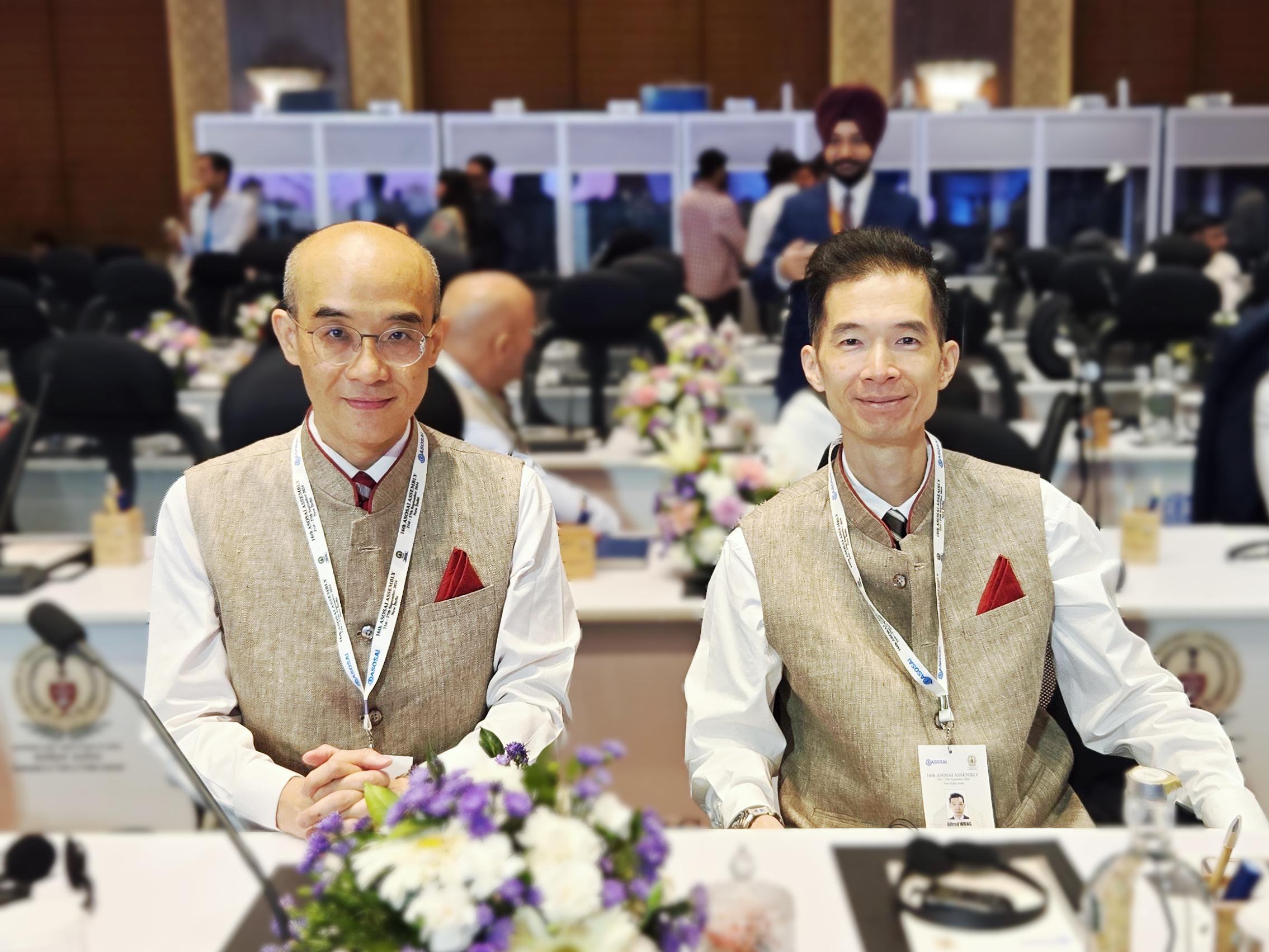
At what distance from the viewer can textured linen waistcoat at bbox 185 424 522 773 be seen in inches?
68.4

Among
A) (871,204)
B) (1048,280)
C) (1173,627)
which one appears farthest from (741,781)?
(1048,280)

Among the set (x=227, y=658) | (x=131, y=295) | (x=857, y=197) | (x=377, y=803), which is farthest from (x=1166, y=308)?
Answer: (x=131, y=295)

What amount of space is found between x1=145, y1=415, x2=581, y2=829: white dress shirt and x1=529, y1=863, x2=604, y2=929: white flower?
0.72m

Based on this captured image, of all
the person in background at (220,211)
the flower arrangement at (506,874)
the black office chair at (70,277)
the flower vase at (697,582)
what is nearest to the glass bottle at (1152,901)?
the flower arrangement at (506,874)

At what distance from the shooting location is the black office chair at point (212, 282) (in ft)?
25.0

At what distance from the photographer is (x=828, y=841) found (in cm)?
142

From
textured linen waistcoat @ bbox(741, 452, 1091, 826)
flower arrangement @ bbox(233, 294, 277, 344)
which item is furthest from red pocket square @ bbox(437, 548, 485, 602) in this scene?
flower arrangement @ bbox(233, 294, 277, 344)

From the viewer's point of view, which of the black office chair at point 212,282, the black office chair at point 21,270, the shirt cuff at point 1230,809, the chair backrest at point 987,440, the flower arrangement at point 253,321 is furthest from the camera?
the black office chair at point 21,270

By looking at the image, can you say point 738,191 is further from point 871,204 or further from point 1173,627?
point 1173,627

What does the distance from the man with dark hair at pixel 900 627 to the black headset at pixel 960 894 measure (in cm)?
35

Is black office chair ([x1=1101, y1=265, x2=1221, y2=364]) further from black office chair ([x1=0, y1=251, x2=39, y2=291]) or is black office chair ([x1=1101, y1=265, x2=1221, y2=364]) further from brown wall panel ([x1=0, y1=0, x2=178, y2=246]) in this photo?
brown wall panel ([x1=0, y1=0, x2=178, y2=246])

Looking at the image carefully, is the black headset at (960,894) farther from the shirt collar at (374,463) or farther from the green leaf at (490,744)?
the shirt collar at (374,463)

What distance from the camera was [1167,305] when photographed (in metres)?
5.00

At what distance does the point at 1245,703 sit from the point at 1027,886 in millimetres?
1708
